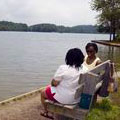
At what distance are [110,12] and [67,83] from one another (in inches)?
2368

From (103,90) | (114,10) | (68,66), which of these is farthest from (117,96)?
(114,10)

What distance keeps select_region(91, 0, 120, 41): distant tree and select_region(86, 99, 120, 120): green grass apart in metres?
57.5

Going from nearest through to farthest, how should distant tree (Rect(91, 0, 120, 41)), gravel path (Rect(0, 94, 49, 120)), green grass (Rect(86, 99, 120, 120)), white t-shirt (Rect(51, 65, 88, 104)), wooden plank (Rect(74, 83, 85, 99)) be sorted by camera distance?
wooden plank (Rect(74, 83, 85, 99))
white t-shirt (Rect(51, 65, 88, 104))
green grass (Rect(86, 99, 120, 120))
gravel path (Rect(0, 94, 49, 120))
distant tree (Rect(91, 0, 120, 41))

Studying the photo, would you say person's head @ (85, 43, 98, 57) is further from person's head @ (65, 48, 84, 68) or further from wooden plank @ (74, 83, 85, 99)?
wooden plank @ (74, 83, 85, 99)

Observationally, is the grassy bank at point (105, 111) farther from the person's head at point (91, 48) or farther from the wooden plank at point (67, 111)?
the wooden plank at point (67, 111)

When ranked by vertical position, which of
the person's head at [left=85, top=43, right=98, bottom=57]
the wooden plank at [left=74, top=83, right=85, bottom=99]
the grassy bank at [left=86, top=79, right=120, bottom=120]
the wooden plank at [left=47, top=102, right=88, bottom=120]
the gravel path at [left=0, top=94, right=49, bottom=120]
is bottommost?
the gravel path at [left=0, top=94, right=49, bottom=120]

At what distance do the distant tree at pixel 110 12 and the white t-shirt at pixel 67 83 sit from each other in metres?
59.8

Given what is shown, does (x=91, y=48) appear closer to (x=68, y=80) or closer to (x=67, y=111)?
(x=68, y=80)

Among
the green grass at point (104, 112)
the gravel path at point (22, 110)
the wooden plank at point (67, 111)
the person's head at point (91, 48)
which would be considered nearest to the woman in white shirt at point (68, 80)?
the wooden plank at point (67, 111)

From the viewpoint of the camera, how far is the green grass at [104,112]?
7.61m

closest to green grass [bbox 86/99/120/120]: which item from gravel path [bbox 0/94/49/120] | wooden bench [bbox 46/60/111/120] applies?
gravel path [bbox 0/94/49/120]

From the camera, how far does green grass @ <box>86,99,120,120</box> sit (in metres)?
7.61

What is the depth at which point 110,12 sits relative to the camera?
65.2 meters

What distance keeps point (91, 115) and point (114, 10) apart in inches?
2339
